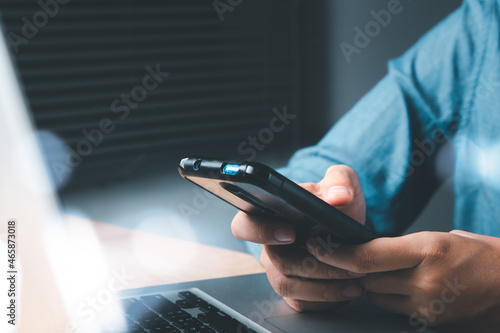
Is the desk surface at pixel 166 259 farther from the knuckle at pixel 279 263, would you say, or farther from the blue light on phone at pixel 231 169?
the blue light on phone at pixel 231 169

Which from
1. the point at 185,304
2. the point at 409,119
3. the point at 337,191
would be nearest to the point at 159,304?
the point at 185,304

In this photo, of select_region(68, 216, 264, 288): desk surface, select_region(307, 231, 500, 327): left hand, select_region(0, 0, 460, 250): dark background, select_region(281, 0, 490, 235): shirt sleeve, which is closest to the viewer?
select_region(307, 231, 500, 327): left hand

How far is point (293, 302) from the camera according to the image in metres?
0.57

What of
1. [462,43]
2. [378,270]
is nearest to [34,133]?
[462,43]

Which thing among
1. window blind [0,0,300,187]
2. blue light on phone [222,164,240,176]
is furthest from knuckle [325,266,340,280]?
window blind [0,0,300,187]

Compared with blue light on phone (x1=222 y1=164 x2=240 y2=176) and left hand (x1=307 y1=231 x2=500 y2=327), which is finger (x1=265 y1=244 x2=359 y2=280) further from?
blue light on phone (x1=222 y1=164 x2=240 y2=176)

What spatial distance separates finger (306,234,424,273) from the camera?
1.54 feet

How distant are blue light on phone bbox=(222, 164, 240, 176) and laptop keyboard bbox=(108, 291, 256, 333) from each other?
169mm

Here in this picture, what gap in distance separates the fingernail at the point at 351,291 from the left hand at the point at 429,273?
0.01 meters

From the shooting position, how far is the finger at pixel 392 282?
50cm

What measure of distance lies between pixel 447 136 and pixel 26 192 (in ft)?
2.82

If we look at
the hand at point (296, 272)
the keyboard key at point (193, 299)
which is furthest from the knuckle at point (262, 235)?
the keyboard key at point (193, 299)

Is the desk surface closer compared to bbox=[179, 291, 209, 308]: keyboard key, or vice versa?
bbox=[179, 291, 209, 308]: keyboard key

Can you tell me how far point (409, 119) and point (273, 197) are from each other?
76 centimetres
